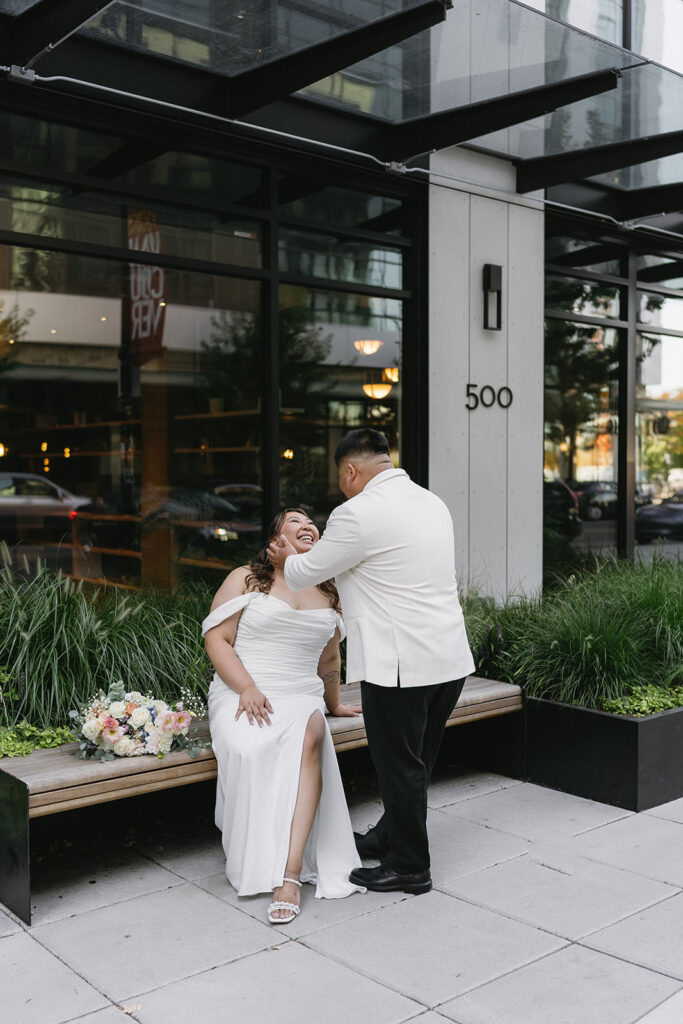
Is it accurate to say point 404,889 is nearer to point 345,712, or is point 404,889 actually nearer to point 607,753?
point 345,712

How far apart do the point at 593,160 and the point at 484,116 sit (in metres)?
1.35

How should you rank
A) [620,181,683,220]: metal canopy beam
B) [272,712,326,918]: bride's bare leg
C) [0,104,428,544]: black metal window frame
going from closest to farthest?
[272,712,326,918]: bride's bare leg, [0,104,428,544]: black metal window frame, [620,181,683,220]: metal canopy beam

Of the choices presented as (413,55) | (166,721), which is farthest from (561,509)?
(166,721)

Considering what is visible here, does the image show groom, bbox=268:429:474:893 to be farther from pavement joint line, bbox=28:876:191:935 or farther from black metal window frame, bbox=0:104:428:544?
black metal window frame, bbox=0:104:428:544

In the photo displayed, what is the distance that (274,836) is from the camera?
3844 millimetres

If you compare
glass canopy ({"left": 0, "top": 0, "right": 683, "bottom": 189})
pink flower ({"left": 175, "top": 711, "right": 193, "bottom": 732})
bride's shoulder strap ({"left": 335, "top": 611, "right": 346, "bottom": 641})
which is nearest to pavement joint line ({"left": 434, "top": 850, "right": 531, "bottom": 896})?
bride's shoulder strap ({"left": 335, "top": 611, "right": 346, "bottom": 641})

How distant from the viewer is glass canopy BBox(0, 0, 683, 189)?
5191 millimetres

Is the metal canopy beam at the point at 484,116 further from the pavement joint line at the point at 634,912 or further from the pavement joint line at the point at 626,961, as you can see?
the pavement joint line at the point at 626,961

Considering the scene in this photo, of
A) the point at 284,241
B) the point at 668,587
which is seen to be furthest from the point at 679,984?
the point at 284,241

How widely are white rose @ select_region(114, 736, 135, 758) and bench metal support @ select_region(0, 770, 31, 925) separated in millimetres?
402

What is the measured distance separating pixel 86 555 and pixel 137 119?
2793mm

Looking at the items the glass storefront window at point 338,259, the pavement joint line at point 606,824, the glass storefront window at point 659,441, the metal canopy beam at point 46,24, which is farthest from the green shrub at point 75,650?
the glass storefront window at point 659,441

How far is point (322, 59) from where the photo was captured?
5574mm

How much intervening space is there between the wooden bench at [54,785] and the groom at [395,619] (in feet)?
2.67
